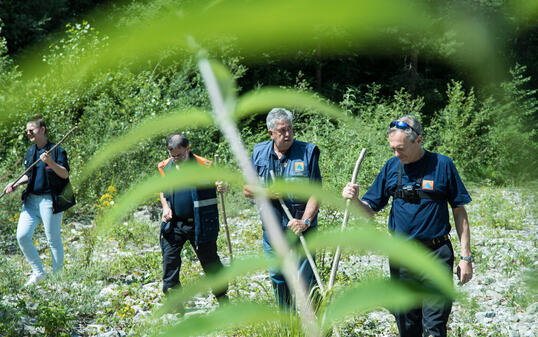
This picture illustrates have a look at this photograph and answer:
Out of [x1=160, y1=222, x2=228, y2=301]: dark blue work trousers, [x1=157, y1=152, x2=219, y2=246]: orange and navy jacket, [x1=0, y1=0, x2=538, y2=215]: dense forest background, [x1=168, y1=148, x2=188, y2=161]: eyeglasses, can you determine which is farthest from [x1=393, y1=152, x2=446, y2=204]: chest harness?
[x1=0, y1=0, x2=538, y2=215]: dense forest background

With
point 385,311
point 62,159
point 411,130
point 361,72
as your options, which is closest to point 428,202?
point 411,130

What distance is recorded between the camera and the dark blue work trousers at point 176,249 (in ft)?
13.5

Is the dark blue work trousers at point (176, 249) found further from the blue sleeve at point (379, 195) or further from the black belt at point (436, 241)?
the black belt at point (436, 241)

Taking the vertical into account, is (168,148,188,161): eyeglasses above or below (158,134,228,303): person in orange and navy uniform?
above

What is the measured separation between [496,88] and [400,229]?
254 cm

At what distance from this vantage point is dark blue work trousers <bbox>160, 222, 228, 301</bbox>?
412cm

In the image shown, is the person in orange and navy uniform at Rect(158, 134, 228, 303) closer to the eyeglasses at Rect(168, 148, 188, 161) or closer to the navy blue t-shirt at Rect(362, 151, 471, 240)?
the eyeglasses at Rect(168, 148, 188, 161)

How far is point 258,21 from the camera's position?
29 cm

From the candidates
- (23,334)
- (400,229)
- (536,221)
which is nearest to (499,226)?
(400,229)

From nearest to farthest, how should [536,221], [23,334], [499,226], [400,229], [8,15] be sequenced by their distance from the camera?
1. [536,221]
2. [8,15]
3. [400,229]
4. [23,334]
5. [499,226]

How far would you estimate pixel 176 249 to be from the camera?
13.9 ft

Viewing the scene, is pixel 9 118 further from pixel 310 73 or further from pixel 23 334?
pixel 23 334

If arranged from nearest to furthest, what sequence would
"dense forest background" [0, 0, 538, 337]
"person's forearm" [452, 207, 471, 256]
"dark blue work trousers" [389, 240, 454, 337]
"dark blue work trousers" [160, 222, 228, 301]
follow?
"dense forest background" [0, 0, 538, 337] < "dark blue work trousers" [389, 240, 454, 337] < "person's forearm" [452, 207, 471, 256] < "dark blue work trousers" [160, 222, 228, 301]

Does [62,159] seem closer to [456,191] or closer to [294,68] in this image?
[456,191]
